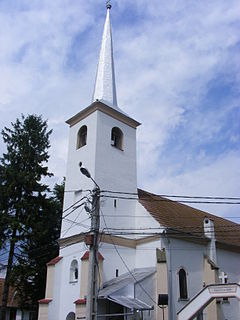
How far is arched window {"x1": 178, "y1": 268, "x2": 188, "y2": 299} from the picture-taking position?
21.2m

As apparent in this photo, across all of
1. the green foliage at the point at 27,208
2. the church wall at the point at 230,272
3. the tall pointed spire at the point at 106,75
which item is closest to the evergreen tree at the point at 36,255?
the green foliage at the point at 27,208

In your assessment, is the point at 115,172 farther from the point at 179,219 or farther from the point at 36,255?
the point at 36,255

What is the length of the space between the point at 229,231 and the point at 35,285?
1497 centimetres

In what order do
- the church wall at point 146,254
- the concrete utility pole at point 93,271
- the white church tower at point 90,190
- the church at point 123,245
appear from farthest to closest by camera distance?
the church wall at point 146,254 → the white church tower at point 90,190 → the church at point 123,245 → the concrete utility pole at point 93,271

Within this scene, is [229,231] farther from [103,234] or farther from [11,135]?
[11,135]

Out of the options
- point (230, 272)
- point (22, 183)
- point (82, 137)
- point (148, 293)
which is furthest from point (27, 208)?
point (230, 272)

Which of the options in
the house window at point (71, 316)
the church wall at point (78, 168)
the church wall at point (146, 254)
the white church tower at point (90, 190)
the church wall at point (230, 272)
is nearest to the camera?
the house window at point (71, 316)

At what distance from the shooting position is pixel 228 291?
14.2m

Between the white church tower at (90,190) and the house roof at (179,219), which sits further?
the house roof at (179,219)

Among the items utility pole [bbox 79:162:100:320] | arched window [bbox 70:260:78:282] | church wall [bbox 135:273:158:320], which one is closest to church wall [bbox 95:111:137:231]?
arched window [bbox 70:260:78:282]

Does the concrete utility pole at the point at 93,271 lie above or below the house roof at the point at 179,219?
below

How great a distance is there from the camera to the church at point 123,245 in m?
19.6

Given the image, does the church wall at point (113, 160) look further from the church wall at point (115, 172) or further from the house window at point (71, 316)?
the house window at point (71, 316)

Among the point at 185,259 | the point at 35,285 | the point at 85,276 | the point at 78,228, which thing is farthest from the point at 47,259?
the point at 185,259
